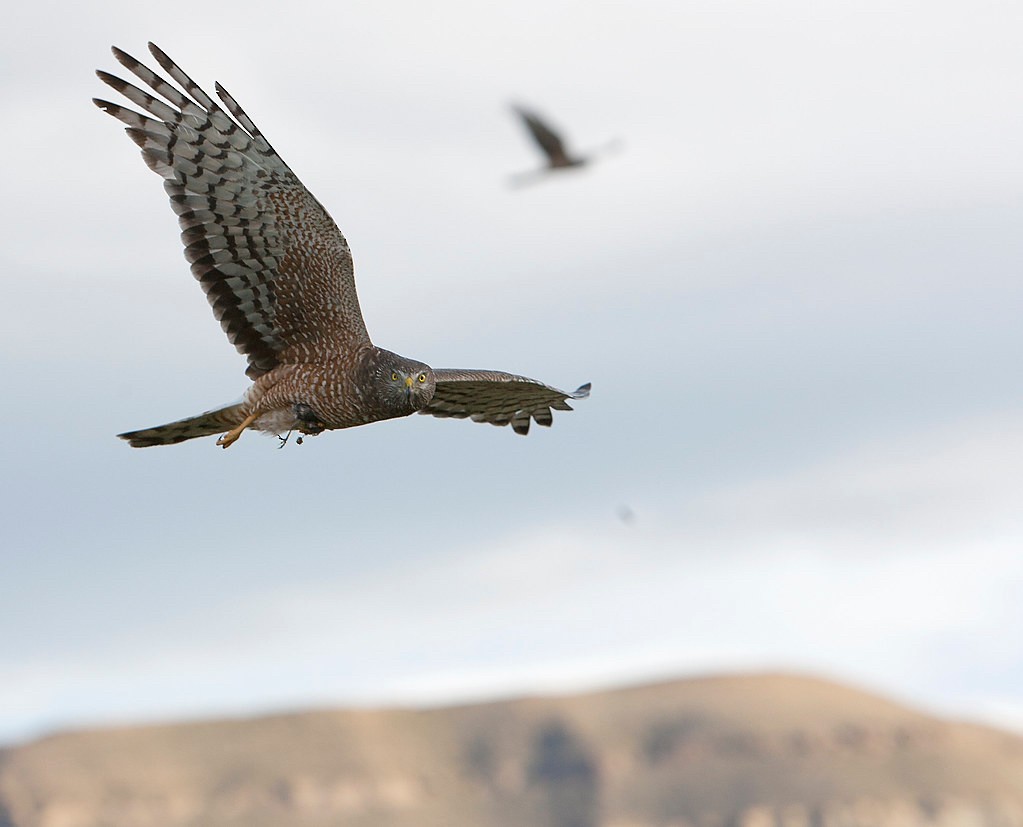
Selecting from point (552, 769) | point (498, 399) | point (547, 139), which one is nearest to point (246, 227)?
point (498, 399)

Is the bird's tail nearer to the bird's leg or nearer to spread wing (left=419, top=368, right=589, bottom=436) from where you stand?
the bird's leg

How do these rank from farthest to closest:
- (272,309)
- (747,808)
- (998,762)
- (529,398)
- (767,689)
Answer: (767,689)
(998,762)
(747,808)
(529,398)
(272,309)

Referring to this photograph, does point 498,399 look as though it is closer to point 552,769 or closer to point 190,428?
point 190,428

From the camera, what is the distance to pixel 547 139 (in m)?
20.7

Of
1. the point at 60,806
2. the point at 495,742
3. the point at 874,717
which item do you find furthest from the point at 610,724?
the point at 60,806

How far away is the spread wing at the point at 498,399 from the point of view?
56.4 ft

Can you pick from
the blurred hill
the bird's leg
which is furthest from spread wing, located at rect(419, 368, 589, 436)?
the blurred hill

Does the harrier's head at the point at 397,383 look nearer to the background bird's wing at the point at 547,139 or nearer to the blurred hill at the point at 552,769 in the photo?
the background bird's wing at the point at 547,139

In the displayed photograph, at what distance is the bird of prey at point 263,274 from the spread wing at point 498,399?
531 mm

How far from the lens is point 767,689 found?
135250mm

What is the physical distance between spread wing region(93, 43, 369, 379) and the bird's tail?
1.44 feet

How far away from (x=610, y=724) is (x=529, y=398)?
114 m

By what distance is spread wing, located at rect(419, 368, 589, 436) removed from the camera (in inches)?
677

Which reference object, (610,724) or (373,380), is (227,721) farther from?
(373,380)
